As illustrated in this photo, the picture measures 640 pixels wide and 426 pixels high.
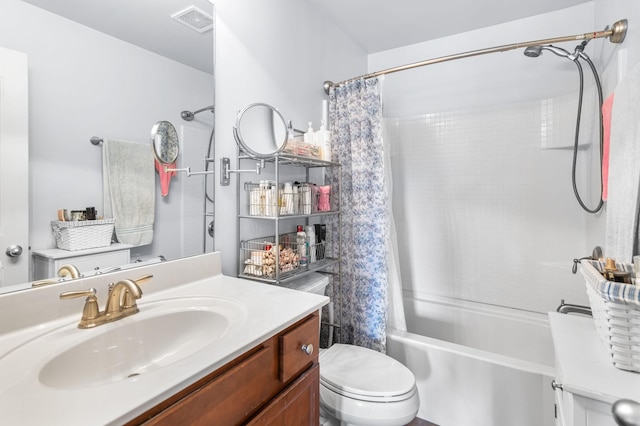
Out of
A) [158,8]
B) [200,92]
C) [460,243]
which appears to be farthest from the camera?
[460,243]

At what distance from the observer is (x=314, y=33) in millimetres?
2020

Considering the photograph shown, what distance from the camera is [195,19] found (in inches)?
52.1

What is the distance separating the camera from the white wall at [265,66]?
1445 millimetres

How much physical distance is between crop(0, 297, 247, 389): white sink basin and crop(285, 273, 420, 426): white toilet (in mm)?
643

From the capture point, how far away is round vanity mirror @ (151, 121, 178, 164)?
1162 millimetres

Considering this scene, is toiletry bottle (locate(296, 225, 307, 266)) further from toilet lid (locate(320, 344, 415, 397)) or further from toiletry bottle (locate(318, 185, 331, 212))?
toilet lid (locate(320, 344, 415, 397))

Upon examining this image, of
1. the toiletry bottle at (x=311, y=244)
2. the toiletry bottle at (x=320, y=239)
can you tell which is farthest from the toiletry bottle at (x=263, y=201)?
the toiletry bottle at (x=320, y=239)

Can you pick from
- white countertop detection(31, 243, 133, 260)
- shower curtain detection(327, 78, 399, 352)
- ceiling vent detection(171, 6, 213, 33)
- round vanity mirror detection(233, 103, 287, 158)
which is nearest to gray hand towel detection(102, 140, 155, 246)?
white countertop detection(31, 243, 133, 260)

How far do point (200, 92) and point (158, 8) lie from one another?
12.7 inches

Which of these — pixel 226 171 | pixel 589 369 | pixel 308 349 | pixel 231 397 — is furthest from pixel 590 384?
pixel 226 171

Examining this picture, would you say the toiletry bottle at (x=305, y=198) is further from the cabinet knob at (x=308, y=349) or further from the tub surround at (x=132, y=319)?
the cabinet knob at (x=308, y=349)

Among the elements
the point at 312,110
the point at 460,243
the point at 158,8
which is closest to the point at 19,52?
the point at 158,8

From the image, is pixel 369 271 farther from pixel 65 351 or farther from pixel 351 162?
pixel 65 351

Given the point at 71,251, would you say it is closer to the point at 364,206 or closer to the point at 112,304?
the point at 112,304
